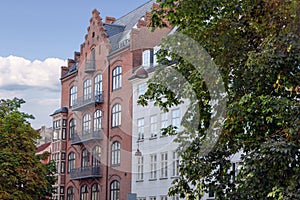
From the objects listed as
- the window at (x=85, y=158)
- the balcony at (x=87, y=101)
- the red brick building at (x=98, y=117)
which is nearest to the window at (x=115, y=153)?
the red brick building at (x=98, y=117)

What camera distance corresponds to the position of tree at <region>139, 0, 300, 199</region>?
600 inches

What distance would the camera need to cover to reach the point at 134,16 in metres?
60.5

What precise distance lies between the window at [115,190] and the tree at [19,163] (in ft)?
25.4

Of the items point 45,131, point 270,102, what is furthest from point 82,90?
point 270,102

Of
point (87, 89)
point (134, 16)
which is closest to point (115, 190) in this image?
point (87, 89)

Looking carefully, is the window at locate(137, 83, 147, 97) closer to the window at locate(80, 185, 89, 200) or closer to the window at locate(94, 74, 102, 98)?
the window at locate(94, 74, 102, 98)

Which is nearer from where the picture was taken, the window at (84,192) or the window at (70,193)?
the window at (84,192)

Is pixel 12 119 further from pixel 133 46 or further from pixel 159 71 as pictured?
pixel 159 71

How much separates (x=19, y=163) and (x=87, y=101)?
1672 centimetres

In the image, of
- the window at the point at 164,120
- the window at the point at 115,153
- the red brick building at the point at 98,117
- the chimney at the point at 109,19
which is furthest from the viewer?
the chimney at the point at 109,19

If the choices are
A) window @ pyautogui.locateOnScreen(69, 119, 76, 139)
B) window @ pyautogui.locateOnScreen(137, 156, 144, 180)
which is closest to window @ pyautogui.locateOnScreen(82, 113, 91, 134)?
window @ pyautogui.locateOnScreen(69, 119, 76, 139)

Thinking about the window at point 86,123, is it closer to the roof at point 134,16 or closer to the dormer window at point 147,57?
the roof at point 134,16

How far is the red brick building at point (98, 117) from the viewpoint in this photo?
169 feet

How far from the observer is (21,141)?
4278cm
